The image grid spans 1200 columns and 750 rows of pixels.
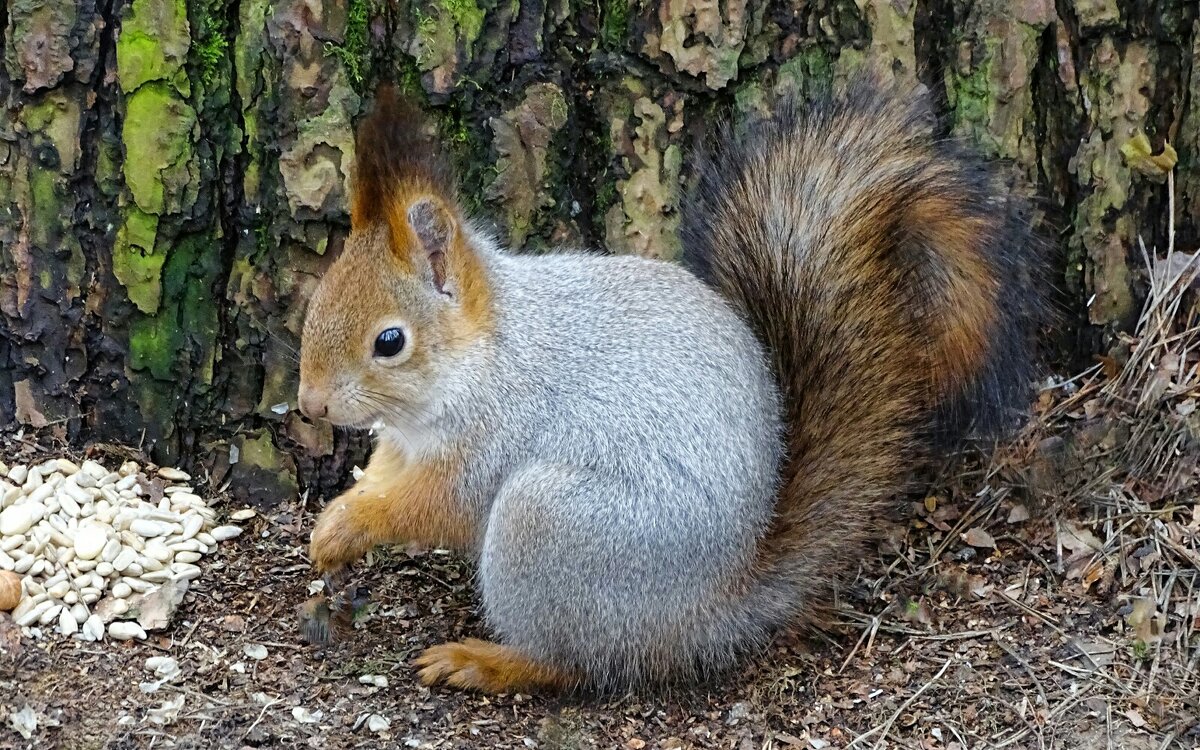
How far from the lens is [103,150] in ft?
8.34

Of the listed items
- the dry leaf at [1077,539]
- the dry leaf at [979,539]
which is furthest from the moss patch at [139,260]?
the dry leaf at [1077,539]

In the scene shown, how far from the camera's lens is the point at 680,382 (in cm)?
226

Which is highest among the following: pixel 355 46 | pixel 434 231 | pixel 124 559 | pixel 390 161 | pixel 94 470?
pixel 355 46

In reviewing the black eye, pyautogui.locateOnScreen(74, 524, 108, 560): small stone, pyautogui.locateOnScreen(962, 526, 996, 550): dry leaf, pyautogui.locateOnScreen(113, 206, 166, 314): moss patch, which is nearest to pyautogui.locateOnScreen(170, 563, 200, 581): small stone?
pyautogui.locateOnScreen(74, 524, 108, 560): small stone

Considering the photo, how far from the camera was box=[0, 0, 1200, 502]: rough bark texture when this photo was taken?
2.47m

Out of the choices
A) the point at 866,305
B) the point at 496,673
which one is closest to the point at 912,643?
the point at 866,305

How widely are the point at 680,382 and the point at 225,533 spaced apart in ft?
3.15

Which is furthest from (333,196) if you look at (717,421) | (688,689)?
(688,689)

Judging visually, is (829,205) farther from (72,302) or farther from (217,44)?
(72,302)

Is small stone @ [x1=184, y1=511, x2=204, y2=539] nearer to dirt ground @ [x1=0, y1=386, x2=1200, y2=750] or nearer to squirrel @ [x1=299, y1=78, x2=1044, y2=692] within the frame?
dirt ground @ [x1=0, y1=386, x2=1200, y2=750]

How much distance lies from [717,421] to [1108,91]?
0.97 m

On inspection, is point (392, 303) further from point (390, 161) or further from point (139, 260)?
point (139, 260)

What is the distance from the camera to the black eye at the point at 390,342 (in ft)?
7.26

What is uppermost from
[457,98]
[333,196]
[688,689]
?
[457,98]
